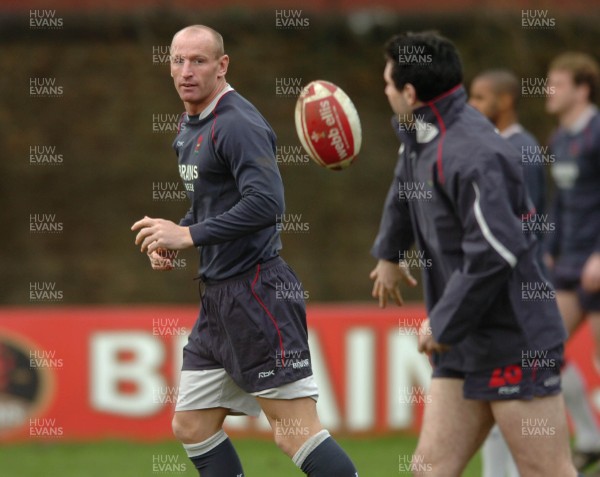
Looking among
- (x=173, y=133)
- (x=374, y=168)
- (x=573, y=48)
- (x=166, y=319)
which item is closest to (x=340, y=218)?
(x=374, y=168)

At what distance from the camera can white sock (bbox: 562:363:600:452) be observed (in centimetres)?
683

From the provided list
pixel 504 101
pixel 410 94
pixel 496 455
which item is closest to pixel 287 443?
pixel 410 94

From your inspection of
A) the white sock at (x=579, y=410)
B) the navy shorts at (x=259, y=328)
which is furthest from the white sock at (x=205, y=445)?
the white sock at (x=579, y=410)

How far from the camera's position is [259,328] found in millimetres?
4383

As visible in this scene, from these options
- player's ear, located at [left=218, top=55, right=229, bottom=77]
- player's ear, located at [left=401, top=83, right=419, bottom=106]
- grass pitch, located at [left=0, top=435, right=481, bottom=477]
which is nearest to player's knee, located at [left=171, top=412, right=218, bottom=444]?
player's ear, located at [left=218, top=55, right=229, bottom=77]

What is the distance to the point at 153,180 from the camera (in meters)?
12.1

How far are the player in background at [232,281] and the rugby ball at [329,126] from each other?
0.22 m

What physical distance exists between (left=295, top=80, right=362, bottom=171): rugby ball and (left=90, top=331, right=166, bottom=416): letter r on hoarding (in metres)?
3.70

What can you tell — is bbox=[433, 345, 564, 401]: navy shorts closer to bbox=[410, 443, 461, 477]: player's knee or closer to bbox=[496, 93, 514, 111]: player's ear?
bbox=[410, 443, 461, 477]: player's knee

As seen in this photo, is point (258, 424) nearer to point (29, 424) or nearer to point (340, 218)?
point (29, 424)

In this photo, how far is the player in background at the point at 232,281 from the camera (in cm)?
423

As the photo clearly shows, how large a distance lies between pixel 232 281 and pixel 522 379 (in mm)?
1163

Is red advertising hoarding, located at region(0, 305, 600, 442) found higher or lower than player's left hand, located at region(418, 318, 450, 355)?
lower

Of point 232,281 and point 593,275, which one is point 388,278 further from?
point 593,275
